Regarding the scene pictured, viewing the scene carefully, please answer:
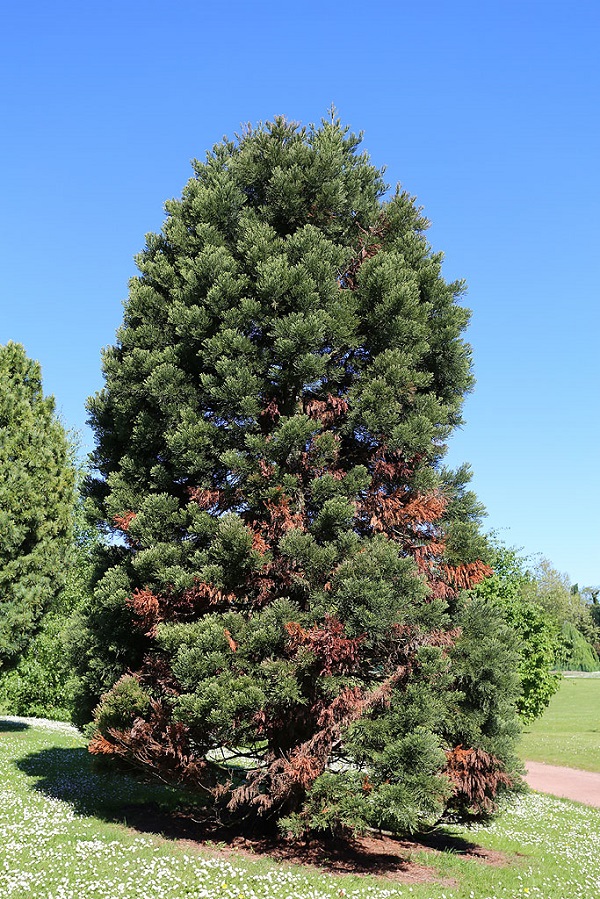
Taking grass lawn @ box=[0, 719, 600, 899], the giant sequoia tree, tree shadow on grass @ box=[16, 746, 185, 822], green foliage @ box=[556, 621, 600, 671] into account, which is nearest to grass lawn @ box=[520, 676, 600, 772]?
grass lawn @ box=[0, 719, 600, 899]

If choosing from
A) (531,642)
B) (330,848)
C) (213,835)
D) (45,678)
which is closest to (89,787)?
(213,835)

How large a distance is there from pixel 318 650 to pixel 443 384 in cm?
484

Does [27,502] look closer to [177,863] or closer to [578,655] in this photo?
[177,863]

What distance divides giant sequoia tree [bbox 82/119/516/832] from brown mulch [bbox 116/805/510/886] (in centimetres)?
49

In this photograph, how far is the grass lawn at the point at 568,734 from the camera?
23.0 metres

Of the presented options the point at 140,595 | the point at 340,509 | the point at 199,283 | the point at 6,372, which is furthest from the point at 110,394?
the point at 6,372

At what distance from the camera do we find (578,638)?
6912cm

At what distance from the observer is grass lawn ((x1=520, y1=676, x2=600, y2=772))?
23.0 meters

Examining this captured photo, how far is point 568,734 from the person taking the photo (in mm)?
29688

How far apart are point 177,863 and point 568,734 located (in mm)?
27675

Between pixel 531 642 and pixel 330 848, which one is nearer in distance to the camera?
pixel 330 848

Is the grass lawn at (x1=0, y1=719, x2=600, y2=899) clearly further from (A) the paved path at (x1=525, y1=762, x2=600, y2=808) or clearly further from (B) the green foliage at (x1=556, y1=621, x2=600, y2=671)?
(B) the green foliage at (x1=556, y1=621, x2=600, y2=671)

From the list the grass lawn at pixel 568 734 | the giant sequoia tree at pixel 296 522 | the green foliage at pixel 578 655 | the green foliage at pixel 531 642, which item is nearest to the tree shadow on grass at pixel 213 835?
the giant sequoia tree at pixel 296 522

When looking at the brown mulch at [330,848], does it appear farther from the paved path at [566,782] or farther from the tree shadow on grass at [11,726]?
the tree shadow on grass at [11,726]
